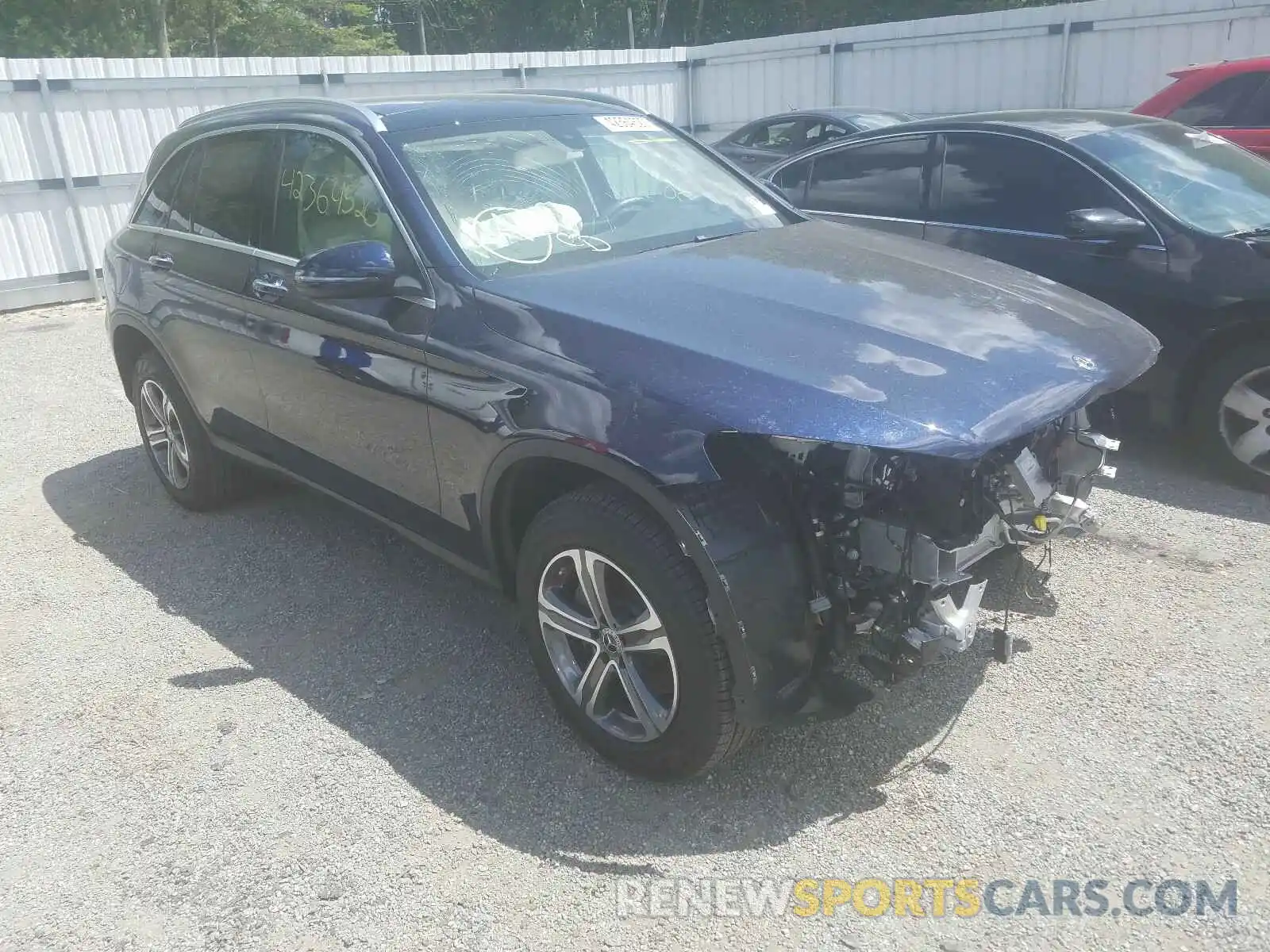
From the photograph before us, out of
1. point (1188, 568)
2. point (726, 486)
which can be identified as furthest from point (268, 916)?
point (1188, 568)

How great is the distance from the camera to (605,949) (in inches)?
98.2

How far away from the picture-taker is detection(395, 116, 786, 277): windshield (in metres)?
3.44

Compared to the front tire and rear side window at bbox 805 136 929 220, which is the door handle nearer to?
the front tire

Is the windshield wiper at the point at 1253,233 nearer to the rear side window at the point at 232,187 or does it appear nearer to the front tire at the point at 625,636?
the front tire at the point at 625,636

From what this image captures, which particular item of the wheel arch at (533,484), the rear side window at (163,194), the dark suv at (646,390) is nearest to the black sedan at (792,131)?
Result: the rear side window at (163,194)

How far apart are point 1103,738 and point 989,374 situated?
1213mm

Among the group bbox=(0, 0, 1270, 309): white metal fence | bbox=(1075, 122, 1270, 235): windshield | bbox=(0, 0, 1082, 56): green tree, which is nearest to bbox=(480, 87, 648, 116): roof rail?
bbox=(1075, 122, 1270, 235): windshield

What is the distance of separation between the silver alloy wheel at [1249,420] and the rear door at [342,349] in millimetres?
3585

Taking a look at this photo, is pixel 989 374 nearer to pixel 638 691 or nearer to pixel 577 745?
pixel 638 691

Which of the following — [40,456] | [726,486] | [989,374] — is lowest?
[40,456]

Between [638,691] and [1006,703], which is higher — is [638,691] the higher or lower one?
the higher one

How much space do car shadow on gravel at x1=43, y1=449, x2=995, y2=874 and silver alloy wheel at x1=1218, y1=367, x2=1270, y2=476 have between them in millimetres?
2032

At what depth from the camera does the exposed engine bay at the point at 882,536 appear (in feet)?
8.83

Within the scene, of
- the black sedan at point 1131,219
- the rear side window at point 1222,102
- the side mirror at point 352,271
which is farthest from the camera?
the rear side window at point 1222,102
